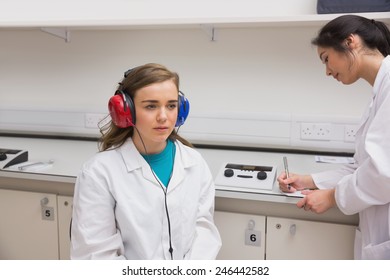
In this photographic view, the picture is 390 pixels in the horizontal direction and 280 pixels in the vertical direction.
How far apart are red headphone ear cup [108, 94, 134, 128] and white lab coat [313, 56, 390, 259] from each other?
0.73m

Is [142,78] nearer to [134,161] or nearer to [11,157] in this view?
[134,161]

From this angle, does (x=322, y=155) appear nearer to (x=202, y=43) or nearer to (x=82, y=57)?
(x=202, y=43)

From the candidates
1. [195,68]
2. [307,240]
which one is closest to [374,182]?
[307,240]

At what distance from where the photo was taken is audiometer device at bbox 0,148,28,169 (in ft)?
4.98

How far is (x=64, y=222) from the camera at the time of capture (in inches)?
61.6

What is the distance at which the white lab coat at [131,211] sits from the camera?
104cm

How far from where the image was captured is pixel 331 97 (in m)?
1.79

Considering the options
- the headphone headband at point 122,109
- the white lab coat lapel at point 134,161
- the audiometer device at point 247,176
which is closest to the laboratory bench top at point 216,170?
the audiometer device at point 247,176

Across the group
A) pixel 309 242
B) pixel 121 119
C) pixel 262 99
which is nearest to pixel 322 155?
pixel 262 99

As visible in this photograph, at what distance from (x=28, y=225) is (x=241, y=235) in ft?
3.35

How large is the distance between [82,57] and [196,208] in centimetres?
135

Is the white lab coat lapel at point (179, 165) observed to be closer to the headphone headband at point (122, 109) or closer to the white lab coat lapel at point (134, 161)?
the white lab coat lapel at point (134, 161)

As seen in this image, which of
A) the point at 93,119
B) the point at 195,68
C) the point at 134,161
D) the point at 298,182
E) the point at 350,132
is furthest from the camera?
the point at 93,119

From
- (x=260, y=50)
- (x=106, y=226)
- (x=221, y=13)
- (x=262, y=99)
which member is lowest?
(x=106, y=226)
